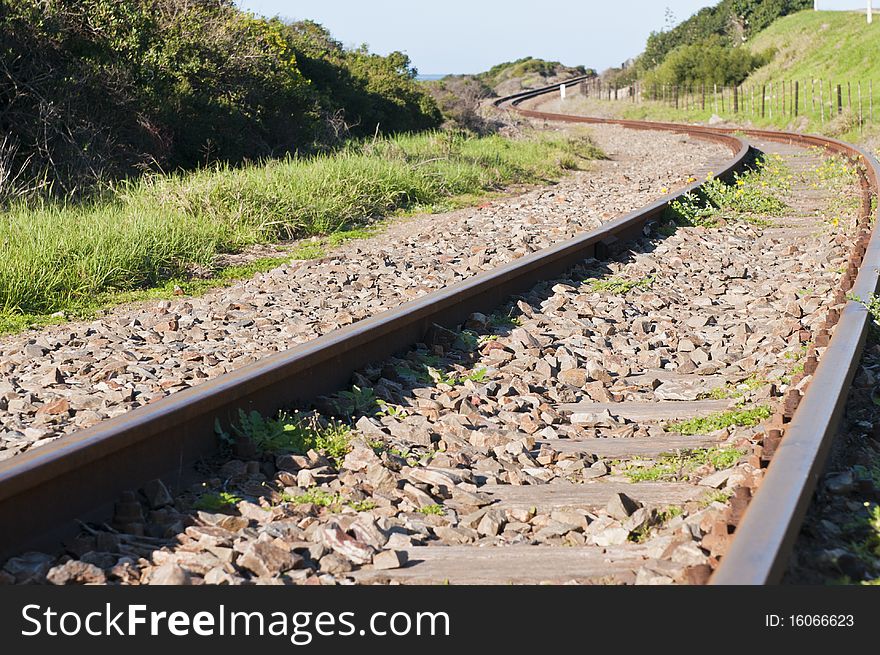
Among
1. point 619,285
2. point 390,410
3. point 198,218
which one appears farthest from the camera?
point 198,218

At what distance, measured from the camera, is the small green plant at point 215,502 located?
4105mm

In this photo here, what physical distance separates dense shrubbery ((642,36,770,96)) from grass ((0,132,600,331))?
36.2m

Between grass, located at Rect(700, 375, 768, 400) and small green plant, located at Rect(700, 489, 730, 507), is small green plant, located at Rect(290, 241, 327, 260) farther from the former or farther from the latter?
small green plant, located at Rect(700, 489, 730, 507)

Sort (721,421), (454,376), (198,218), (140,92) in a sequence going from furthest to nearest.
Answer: (140,92) < (198,218) < (454,376) < (721,421)

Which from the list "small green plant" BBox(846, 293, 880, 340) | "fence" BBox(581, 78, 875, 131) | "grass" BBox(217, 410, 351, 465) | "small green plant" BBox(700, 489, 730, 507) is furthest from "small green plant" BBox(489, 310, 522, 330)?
"fence" BBox(581, 78, 875, 131)

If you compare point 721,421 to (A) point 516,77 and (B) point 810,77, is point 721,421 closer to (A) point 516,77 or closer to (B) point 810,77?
(B) point 810,77

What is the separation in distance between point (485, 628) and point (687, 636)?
1.81 ft

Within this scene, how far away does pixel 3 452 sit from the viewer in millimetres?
4387

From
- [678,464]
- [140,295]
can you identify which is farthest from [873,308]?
[140,295]

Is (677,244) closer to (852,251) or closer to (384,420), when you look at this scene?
(852,251)

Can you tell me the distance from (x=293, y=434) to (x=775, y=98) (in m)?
39.0

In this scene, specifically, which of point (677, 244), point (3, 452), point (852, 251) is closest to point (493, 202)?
point (677, 244)

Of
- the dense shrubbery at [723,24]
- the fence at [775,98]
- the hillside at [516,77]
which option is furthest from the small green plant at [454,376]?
the dense shrubbery at [723,24]

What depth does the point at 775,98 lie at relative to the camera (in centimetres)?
4038
